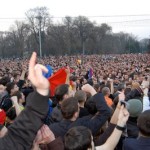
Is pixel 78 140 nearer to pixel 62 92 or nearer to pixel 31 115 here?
pixel 31 115

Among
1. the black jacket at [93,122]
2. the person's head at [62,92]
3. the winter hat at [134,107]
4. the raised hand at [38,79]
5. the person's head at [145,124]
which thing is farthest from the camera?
the person's head at [62,92]

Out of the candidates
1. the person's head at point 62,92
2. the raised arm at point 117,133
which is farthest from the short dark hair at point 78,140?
the person's head at point 62,92

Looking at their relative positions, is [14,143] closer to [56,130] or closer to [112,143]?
[112,143]

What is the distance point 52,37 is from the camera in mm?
75500

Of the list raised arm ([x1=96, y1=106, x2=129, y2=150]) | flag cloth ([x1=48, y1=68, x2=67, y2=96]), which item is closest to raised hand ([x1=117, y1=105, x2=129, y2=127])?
raised arm ([x1=96, y1=106, x2=129, y2=150])

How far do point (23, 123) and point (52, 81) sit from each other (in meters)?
5.21

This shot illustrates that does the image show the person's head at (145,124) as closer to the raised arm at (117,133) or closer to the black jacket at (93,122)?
the raised arm at (117,133)

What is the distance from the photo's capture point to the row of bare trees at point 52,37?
242 ft

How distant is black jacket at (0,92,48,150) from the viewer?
1.84 meters

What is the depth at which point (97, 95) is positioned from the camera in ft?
11.9

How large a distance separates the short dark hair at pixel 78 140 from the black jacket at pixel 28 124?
2.18 feet

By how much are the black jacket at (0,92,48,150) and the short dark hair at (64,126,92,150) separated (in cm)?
66

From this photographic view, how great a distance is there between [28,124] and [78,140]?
0.77 metres

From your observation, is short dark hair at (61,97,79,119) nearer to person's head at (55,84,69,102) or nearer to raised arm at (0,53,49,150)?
person's head at (55,84,69,102)
